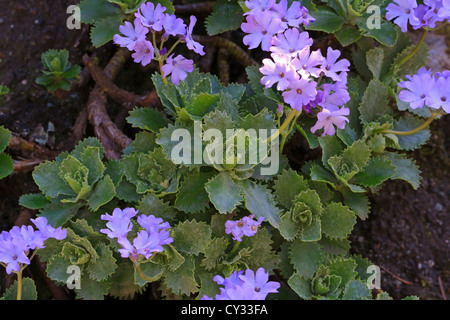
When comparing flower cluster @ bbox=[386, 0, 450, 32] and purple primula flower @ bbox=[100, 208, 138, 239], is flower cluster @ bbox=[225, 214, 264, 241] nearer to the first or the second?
purple primula flower @ bbox=[100, 208, 138, 239]

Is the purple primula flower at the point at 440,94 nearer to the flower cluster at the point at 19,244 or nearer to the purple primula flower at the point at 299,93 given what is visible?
the purple primula flower at the point at 299,93

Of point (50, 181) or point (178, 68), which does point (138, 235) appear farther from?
point (178, 68)

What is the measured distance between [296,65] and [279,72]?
5 cm

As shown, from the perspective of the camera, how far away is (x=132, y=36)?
1.81 metres

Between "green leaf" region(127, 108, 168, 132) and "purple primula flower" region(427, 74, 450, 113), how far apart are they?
0.95m

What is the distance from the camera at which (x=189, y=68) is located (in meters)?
1.86

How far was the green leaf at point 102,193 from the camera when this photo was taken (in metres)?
1.80

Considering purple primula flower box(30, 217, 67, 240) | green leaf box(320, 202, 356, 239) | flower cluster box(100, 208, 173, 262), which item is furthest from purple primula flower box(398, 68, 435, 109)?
purple primula flower box(30, 217, 67, 240)

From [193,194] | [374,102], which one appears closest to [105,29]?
[193,194]

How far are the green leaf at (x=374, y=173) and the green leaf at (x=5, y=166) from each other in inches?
51.8

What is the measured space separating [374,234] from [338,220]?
0.54 meters

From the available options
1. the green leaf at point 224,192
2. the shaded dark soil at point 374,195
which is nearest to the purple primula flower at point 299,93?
the green leaf at point 224,192
